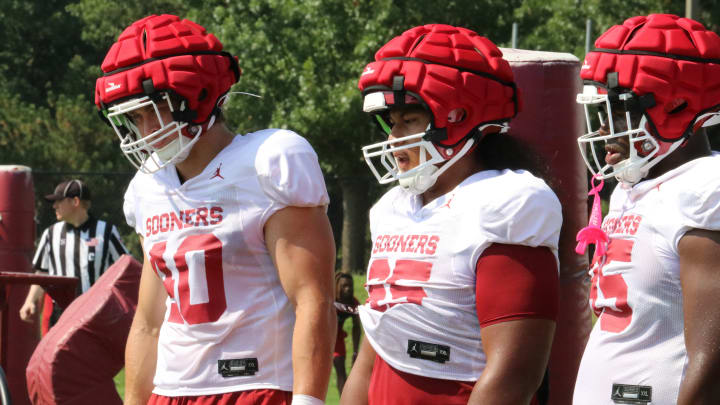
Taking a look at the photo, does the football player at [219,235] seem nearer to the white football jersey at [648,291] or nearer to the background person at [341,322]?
the white football jersey at [648,291]

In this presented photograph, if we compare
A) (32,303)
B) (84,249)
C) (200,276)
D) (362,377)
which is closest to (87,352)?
(84,249)

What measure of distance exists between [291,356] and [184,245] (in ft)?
1.36

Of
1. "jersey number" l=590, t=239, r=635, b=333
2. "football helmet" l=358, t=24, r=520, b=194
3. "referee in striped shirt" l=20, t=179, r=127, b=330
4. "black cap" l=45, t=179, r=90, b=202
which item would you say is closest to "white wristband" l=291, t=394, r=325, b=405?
"football helmet" l=358, t=24, r=520, b=194

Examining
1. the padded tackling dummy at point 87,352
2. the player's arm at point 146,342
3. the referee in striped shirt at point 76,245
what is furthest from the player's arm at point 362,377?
the referee in striped shirt at point 76,245

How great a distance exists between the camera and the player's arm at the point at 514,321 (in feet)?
7.98

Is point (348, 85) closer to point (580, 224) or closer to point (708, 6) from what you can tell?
point (708, 6)

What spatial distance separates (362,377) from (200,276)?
0.56 meters

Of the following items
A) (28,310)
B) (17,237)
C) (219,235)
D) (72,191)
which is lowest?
(28,310)

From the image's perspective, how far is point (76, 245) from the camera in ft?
28.2

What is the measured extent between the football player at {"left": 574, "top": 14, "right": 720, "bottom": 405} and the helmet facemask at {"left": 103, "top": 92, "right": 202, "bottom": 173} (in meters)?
1.08

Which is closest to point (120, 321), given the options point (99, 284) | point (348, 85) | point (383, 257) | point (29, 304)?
point (99, 284)

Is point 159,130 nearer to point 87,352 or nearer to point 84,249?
point 87,352

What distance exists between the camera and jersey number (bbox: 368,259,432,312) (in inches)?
102

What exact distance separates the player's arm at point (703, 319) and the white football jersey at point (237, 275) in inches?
39.7
